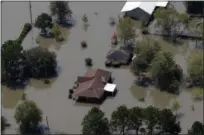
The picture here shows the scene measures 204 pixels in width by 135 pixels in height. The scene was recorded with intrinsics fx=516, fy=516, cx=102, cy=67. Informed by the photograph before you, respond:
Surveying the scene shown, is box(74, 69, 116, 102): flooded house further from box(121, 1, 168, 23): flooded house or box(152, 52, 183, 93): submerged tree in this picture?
box(121, 1, 168, 23): flooded house

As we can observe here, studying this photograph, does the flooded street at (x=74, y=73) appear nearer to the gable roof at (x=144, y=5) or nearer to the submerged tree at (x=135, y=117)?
the gable roof at (x=144, y=5)

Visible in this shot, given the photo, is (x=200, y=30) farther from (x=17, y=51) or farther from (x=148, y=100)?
(x=17, y=51)

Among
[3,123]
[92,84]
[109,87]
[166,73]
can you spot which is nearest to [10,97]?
[3,123]

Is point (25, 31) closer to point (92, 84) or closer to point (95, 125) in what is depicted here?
point (92, 84)

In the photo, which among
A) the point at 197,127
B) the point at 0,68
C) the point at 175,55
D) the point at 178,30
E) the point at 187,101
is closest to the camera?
the point at 197,127

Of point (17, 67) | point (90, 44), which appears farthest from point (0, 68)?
point (90, 44)

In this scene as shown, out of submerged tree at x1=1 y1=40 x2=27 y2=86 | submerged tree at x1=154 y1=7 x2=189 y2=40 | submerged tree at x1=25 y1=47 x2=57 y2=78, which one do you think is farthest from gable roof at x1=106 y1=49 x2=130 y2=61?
submerged tree at x1=1 y1=40 x2=27 y2=86
